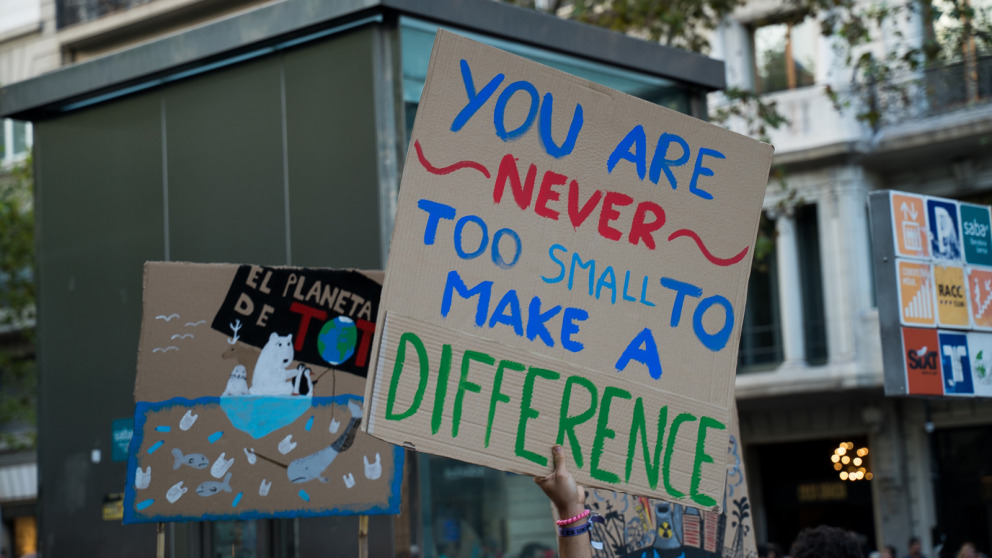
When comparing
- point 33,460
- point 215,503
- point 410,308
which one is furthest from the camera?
point 33,460

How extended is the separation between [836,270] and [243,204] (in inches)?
603

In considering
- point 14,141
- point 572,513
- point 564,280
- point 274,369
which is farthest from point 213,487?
point 14,141

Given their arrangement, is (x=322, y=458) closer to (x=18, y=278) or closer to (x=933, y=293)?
(x=933, y=293)

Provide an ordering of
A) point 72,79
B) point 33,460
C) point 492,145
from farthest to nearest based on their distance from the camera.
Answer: point 33,460, point 72,79, point 492,145

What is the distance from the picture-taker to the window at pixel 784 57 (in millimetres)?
22172

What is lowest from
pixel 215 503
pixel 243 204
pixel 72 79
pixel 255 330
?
pixel 215 503

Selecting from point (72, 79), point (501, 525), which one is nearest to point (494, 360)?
point (501, 525)

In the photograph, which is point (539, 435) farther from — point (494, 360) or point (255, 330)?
point (255, 330)

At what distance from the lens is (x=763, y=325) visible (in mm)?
22406

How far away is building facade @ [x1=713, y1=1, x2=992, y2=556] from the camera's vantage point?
20.7 m

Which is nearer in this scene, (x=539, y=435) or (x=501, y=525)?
(x=539, y=435)

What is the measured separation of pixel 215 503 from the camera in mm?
5066

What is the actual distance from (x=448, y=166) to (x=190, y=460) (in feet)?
7.45

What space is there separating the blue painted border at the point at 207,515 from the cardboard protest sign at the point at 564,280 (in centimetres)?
176
